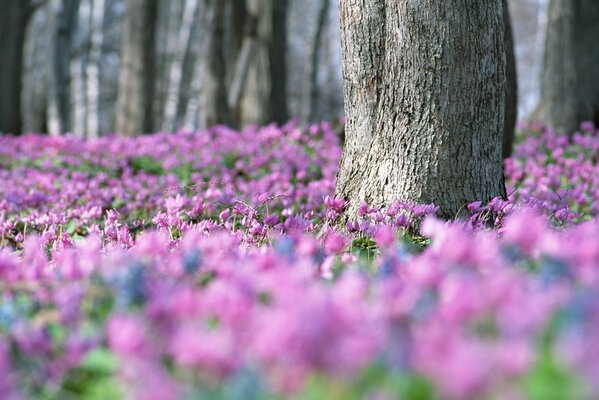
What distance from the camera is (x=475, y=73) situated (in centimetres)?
474

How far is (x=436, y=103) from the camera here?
4.74 meters

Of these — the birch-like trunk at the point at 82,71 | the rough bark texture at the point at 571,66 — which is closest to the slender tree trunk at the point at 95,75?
the birch-like trunk at the point at 82,71

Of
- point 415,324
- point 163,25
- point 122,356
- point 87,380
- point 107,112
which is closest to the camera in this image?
point 122,356

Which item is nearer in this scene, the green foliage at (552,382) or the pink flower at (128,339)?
the green foliage at (552,382)

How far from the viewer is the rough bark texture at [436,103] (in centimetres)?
470

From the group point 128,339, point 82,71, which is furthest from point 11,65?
point 128,339

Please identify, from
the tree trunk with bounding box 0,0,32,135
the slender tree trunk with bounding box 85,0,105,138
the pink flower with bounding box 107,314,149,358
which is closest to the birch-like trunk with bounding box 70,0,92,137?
the slender tree trunk with bounding box 85,0,105,138

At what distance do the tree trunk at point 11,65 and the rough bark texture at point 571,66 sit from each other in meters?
9.54

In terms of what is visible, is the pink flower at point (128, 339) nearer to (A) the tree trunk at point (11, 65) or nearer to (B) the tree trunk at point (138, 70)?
(B) the tree trunk at point (138, 70)

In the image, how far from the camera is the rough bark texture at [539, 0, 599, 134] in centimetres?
1136

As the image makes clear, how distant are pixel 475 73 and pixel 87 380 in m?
3.49

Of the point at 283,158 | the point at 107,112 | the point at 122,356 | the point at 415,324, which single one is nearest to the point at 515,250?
the point at 415,324

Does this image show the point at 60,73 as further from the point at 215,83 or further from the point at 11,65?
the point at 215,83

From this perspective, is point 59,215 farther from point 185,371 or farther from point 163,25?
point 163,25
